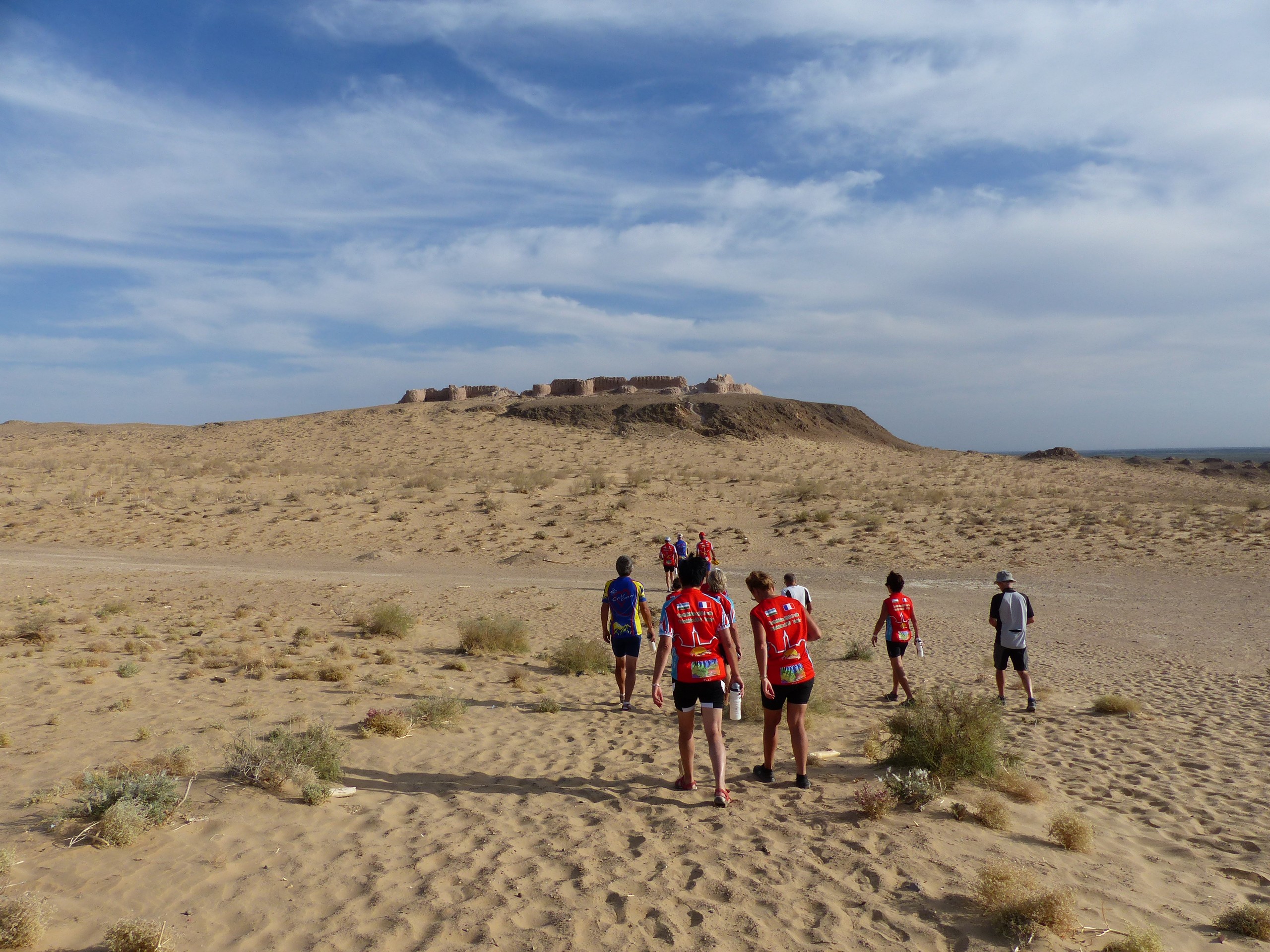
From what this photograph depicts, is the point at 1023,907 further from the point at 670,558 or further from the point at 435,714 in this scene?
the point at 670,558

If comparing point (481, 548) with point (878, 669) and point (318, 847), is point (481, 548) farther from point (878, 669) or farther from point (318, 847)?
point (318, 847)

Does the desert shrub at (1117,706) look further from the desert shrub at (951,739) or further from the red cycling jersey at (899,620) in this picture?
the desert shrub at (951,739)

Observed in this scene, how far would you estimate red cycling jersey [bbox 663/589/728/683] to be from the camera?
5539mm

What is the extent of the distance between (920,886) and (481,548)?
2236cm

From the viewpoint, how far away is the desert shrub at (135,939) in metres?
3.68

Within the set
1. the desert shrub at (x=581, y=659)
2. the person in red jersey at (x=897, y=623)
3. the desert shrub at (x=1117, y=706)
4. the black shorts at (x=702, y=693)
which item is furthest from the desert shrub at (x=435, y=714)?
the desert shrub at (x=1117, y=706)

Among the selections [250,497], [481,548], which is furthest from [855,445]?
[250,497]

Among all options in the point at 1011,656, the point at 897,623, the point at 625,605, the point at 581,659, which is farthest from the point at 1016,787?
the point at 581,659

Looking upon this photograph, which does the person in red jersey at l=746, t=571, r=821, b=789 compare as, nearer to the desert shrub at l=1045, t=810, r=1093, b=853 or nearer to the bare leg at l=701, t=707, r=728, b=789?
the bare leg at l=701, t=707, r=728, b=789

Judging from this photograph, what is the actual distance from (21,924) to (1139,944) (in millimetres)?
5696

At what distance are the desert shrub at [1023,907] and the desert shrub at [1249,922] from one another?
2.89 feet

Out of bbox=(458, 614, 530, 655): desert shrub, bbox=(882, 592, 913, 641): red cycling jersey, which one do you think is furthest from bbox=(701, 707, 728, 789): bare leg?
bbox=(458, 614, 530, 655): desert shrub

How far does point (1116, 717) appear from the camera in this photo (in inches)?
348

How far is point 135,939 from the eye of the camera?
3.70m
